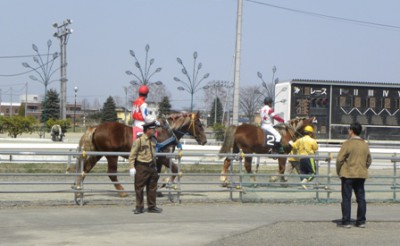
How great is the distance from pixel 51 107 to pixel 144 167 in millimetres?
74239

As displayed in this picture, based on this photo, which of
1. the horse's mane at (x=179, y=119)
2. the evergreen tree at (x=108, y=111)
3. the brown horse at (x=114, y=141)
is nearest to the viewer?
the brown horse at (x=114, y=141)

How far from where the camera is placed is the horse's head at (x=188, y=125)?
16156 millimetres

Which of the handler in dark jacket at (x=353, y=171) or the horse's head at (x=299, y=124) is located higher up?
the horse's head at (x=299, y=124)

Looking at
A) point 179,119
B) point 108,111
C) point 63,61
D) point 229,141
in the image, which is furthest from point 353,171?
point 108,111

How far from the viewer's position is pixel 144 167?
12414mm

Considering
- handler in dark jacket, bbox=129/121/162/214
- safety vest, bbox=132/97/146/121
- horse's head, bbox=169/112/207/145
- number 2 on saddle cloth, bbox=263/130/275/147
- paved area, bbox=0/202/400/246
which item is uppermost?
safety vest, bbox=132/97/146/121

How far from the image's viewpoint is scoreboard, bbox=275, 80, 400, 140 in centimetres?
4847

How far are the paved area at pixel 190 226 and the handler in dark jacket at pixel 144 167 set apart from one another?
30 cm

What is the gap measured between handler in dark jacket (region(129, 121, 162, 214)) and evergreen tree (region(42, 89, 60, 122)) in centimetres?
6867

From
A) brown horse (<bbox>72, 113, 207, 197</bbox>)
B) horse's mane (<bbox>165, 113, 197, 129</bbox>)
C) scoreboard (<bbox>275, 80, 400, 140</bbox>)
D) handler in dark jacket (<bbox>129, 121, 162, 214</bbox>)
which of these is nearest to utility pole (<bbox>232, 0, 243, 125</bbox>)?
horse's mane (<bbox>165, 113, 197, 129</bbox>)

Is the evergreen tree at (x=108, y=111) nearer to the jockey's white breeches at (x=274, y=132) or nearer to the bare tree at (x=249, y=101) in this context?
the bare tree at (x=249, y=101)

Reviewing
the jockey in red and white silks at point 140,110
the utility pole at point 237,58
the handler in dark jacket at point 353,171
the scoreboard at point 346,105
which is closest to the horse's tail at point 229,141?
the jockey in red and white silks at point 140,110

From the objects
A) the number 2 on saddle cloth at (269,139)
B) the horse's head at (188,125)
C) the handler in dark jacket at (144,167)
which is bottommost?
the handler in dark jacket at (144,167)

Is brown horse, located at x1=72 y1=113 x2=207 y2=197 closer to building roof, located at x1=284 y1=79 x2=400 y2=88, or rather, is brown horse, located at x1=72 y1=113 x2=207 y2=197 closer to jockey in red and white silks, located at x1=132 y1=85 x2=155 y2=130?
jockey in red and white silks, located at x1=132 y1=85 x2=155 y2=130
